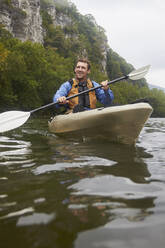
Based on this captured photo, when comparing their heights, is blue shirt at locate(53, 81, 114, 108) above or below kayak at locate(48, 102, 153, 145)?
above

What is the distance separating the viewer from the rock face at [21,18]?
38031 mm

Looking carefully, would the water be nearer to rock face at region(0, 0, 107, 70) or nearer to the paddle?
the paddle

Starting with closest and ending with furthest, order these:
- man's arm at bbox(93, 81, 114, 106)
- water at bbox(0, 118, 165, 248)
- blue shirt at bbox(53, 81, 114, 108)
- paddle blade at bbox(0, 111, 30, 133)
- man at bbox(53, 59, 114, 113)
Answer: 1. water at bbox(0, 118, 165, 248)
2. paddle blade at bbox(0, 111, 30, 133)
3. man's arm at bbox(93, 81, 114, 106)
4. blue shirt at bbox(53, 81, 114, 108)
5. man at bbox(53, 59, 114, 113)

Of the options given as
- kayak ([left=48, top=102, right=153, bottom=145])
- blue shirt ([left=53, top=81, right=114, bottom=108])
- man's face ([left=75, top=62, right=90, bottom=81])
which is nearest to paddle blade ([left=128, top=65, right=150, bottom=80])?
blue shirt ([left=53, top=81, right=114, bottom=108])

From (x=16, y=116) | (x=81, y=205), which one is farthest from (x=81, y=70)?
(x=81, y=205)

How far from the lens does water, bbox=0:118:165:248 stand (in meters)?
1.16

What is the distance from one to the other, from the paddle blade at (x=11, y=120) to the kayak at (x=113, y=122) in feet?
3.25

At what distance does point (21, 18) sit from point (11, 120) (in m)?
41.3

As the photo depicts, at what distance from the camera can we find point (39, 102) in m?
27.8

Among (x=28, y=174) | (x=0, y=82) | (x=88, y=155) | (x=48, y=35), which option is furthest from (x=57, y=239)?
(x=48, y=35)

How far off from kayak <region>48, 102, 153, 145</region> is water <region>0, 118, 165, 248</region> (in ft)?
5.06

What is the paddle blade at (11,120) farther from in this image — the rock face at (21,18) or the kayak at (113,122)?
the rock face at (21,18)

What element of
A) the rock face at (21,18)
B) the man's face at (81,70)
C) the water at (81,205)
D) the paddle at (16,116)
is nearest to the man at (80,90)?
the man's face at (81,70)

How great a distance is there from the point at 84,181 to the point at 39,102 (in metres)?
26.4
